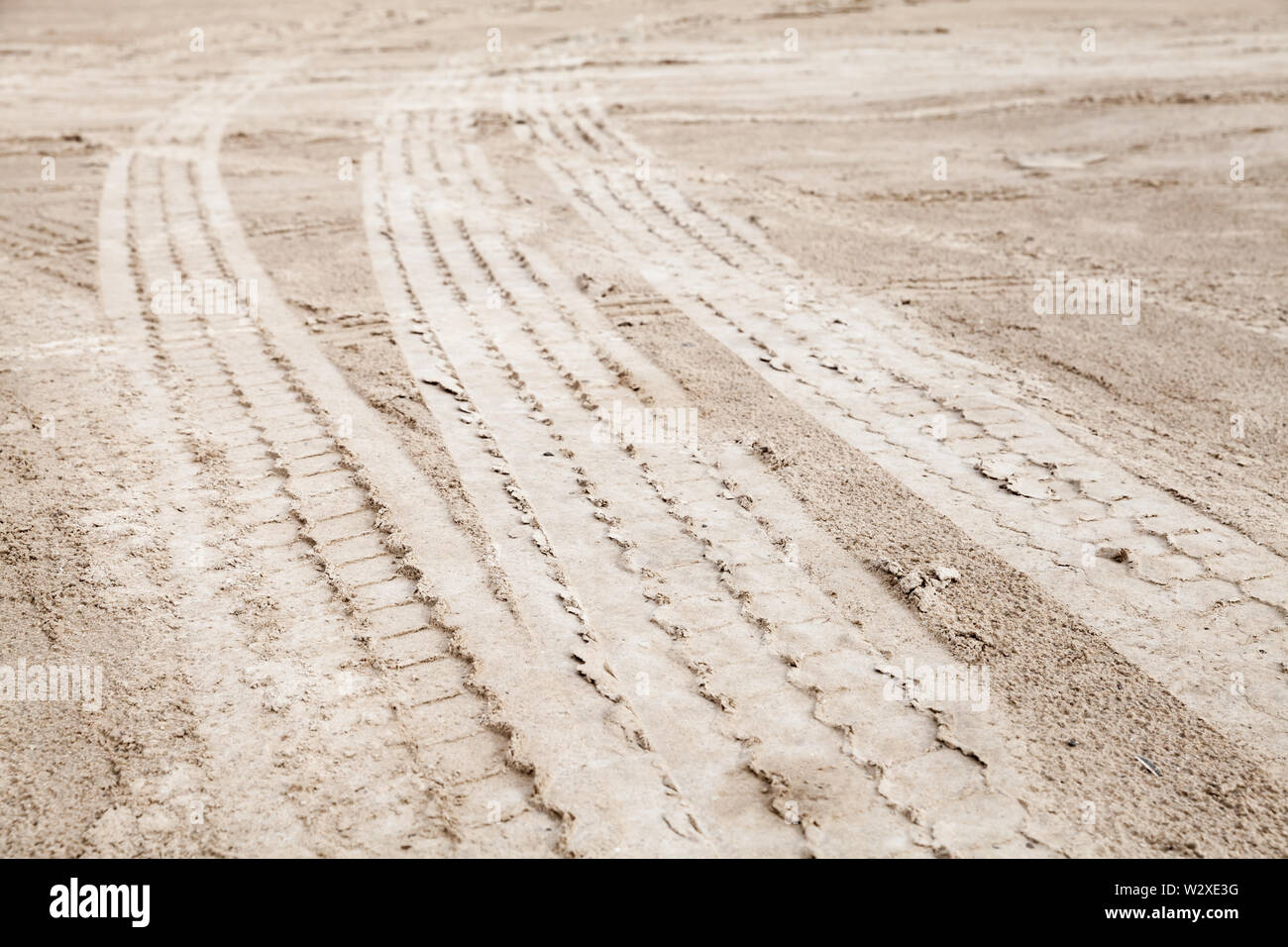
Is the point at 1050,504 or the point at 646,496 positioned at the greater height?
the point at 646,496

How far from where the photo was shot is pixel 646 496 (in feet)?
16.4

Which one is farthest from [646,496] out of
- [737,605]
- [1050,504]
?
[1050,504]

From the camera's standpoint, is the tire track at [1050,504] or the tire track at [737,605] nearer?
the tire track at [737,605]

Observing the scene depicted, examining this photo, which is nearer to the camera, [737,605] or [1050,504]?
[737,605]

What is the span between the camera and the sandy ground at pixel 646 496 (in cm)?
334

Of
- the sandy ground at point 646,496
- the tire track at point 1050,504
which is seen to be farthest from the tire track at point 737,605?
the tire track at point 1050,504

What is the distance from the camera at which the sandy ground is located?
3344 millimetres

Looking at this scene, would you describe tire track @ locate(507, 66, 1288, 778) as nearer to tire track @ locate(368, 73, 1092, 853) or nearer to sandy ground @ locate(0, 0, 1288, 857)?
sandy ground @ locate(0, 0, 1288, 857)

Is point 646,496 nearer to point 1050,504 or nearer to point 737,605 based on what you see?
point 737,605

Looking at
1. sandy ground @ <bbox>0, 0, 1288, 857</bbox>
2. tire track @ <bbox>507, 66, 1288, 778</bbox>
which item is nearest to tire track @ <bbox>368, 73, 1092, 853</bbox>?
sandy ground @ <bbox>0, 0, 1288, 857</bbox>

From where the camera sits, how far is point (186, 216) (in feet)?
29.5

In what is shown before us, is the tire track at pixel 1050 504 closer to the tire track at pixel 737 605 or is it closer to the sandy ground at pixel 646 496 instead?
the sandy ground at pixel 646 496

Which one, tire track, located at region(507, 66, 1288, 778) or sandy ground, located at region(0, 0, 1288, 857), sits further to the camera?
tire track, located at region(507, 66, 1288, 778)
